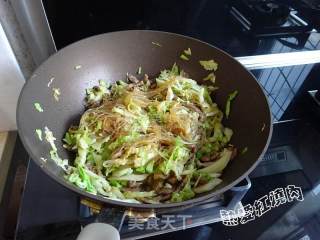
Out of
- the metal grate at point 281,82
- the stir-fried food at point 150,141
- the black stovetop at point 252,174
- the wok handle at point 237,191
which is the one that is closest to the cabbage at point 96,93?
the stir-fried food at point 150,141

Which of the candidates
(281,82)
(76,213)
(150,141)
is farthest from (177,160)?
(281,82)

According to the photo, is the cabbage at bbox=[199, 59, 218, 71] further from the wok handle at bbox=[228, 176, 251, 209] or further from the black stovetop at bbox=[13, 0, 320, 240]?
the wok handle at bbox=[228, 176, 251, 209]

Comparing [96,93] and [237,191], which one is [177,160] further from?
[96,93]

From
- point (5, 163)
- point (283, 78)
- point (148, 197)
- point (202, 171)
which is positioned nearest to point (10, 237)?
point (5, 163)

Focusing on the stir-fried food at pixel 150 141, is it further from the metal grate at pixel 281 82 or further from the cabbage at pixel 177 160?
the metal grate at pixel 281 82

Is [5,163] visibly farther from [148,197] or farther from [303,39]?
[303,39]

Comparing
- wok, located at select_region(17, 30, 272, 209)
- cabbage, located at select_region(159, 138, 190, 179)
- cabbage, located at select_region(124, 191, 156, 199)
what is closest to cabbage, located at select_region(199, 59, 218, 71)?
wok, located at select_region(17, 30, 272, 209)

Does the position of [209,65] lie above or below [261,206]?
above
